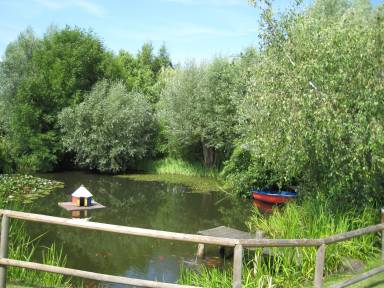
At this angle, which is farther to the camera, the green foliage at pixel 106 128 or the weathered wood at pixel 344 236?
the green foliage at pixel 106 128

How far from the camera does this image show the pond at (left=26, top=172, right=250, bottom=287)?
1098cm

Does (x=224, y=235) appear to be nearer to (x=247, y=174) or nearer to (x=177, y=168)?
(x=247, y=174)

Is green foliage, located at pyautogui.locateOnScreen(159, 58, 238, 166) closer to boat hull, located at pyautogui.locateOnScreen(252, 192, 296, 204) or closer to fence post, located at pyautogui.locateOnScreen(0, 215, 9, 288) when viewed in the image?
boat hull, located at pyautogui.locateOnScreen(252, 192, 296, 204)

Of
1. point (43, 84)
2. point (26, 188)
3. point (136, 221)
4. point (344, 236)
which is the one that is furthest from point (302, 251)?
point (43, 84)

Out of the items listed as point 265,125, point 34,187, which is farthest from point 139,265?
point 34,187

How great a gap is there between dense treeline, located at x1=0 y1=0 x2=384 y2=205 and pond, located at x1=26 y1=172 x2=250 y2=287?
8.48 feet

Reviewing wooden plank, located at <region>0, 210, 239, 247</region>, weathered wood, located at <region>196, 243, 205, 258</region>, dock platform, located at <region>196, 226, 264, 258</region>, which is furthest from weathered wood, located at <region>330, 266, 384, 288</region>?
weathered wood, located at <region>196, 243, 205, 258</region>

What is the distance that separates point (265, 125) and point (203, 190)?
13074 millimetres

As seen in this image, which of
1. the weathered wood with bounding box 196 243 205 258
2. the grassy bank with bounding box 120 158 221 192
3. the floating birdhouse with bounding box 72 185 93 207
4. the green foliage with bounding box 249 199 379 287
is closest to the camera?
the green foliage with bounding box 249 199 379 287

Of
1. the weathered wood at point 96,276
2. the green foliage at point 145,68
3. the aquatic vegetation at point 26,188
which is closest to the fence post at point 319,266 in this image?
the weathered wood at point 96,276

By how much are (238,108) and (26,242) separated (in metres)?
13.3

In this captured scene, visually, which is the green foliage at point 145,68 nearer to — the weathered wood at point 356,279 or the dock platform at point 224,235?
the dock platform at point 224,235

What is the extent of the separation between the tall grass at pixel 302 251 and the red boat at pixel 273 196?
6709mm

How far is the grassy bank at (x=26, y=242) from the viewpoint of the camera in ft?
21.9
